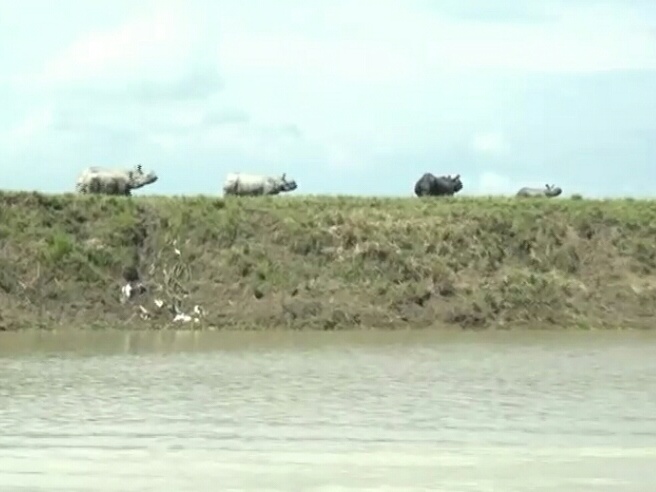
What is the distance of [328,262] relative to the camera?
4309 cm

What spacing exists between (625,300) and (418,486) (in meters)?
29.2

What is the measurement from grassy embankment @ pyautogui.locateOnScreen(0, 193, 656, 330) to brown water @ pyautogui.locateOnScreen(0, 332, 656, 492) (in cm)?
773

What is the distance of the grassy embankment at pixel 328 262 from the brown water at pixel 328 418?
773cm

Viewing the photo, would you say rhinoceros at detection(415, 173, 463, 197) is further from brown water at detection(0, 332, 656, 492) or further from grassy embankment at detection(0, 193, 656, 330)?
brown water at detection(0, 332, 656, 492)

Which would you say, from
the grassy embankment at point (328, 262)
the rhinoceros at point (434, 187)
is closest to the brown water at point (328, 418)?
the grassy embankment at point (328, 262)

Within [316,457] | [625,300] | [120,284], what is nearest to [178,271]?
[120,284]

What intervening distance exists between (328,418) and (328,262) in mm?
24005

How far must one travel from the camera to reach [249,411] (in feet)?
65.8

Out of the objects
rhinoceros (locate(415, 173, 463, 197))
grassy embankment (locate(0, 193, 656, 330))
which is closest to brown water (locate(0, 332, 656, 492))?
grassy embankment (locate(0, 193, 656, 330))

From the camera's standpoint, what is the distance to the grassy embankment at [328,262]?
40.3 meters

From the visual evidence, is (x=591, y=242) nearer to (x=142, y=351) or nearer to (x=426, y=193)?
(x=426, y=193)

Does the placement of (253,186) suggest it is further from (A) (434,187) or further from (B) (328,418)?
(B) (328,418)

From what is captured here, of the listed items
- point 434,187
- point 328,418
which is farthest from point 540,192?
point 328,418

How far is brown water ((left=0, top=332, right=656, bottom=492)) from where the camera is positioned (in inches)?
571
